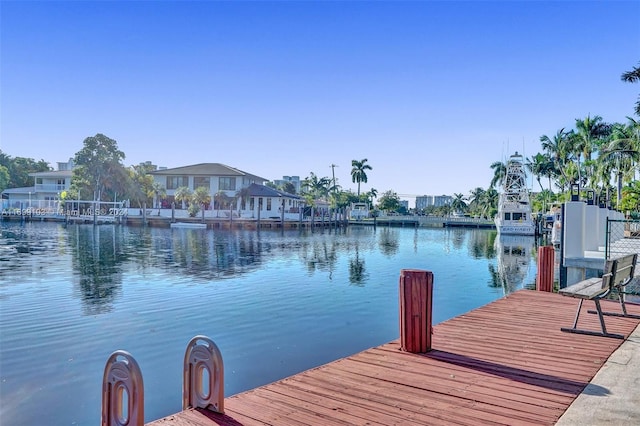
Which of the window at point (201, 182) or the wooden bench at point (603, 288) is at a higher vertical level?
the window at point (201, 182)

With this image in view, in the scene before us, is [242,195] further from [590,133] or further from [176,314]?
[176,314]

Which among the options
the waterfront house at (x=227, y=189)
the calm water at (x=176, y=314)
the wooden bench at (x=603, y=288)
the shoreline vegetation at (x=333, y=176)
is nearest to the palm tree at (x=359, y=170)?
the shoreline vegetation at (x=333, y=176)

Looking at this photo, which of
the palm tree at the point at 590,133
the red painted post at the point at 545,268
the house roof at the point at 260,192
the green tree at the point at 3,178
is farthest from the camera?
the green tree at the point at 3,178

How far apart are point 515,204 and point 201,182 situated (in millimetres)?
40638

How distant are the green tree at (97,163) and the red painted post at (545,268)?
2532 inches

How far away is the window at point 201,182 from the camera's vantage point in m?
67.8

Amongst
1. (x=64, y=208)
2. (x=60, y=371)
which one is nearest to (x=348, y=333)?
(x=60, y=371)

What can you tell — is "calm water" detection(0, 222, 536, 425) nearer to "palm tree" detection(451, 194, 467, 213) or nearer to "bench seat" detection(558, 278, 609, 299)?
"bench seat" detection(558, 278, 609, 299)

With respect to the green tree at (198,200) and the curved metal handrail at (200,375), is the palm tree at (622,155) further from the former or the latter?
the green tree at (198,200)

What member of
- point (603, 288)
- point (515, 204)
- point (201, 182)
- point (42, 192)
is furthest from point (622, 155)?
point (42, 192)

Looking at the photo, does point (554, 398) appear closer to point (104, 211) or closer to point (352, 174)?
point (104, 211)

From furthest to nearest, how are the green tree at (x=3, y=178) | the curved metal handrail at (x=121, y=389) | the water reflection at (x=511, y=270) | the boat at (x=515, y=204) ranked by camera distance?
the green tree at (x=3, y=178) → the boat at (x=515, y=204) → the water reflection at (x=511, y=270) → the curved metal handrail at (x=121, y=389)

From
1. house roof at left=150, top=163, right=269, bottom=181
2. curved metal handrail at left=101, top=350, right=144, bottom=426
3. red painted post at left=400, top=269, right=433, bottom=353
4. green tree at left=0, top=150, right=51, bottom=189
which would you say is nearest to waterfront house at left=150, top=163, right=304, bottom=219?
house roof at left=150, top=163, right=269, bottom=181

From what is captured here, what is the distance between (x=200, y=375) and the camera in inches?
178
